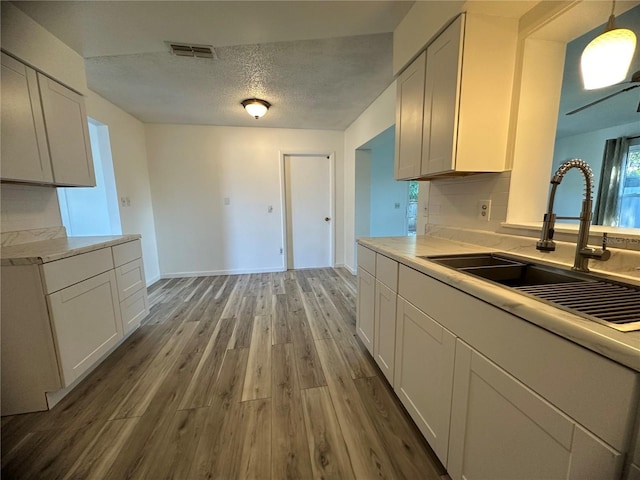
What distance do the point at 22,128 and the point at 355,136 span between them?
3398mm

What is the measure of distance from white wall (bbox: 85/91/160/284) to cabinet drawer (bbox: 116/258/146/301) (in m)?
1.16

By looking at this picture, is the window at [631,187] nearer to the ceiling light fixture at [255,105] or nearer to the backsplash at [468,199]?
the backsplash at [468,199]

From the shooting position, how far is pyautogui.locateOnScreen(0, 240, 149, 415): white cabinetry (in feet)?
4.50

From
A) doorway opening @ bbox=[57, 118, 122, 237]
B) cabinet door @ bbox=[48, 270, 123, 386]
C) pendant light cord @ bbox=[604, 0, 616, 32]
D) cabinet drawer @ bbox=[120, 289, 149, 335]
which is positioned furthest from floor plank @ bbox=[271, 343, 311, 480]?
doorway opening @ bbox=[57, 118, 122, 237]

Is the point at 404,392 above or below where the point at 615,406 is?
below

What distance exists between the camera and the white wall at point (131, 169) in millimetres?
2926

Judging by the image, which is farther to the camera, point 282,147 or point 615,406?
point 282,147

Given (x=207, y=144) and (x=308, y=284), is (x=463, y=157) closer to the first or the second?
(x=308, y=284)

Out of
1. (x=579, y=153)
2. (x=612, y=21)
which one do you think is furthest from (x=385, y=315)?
(x=579, y=153)

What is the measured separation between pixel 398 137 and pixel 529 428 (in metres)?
1.88

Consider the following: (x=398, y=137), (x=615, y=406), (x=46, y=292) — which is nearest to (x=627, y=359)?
(x=615, y=406)

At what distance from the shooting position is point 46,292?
54.9 inches

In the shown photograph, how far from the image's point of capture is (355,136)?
376 centimetres

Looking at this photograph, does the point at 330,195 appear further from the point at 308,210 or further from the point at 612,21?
the point at 612,21
